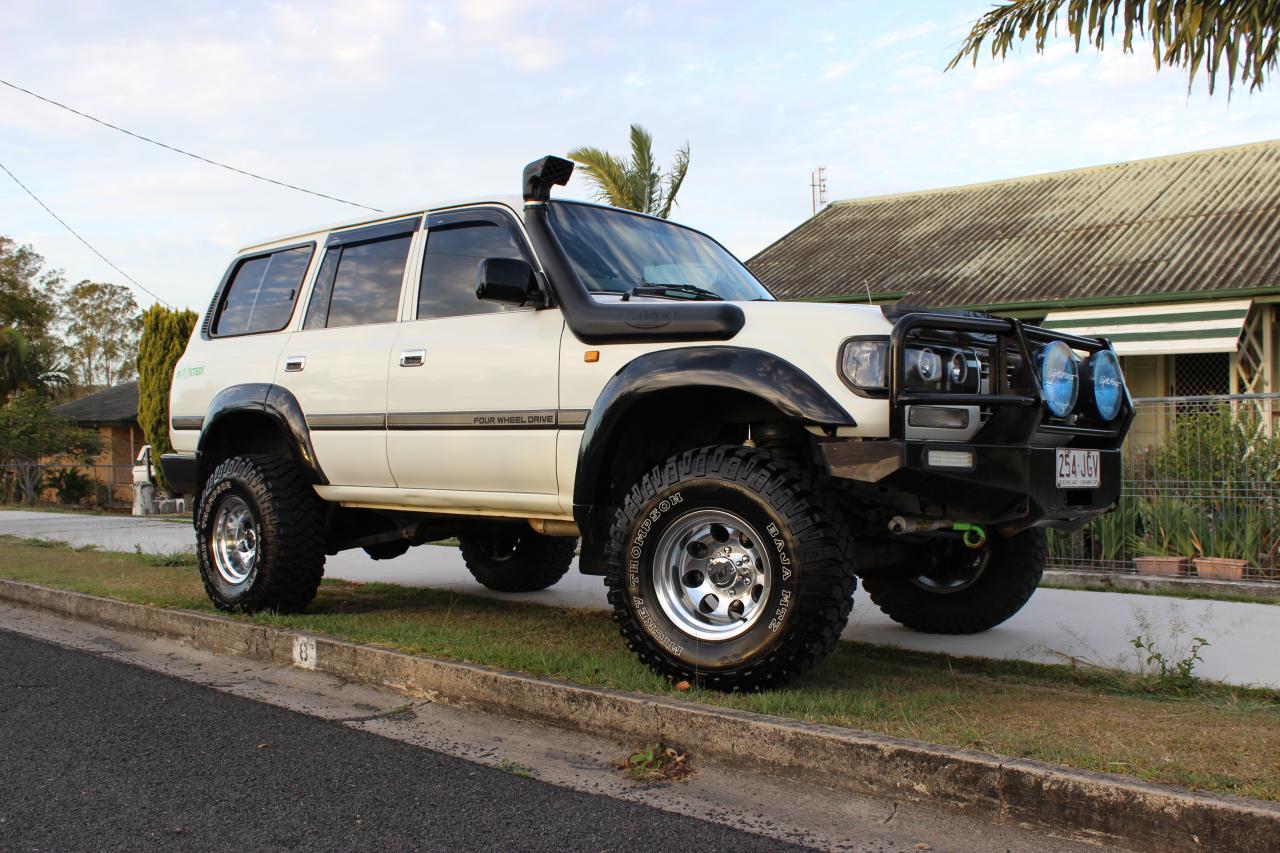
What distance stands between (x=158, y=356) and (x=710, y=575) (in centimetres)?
1965

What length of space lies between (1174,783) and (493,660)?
283cm

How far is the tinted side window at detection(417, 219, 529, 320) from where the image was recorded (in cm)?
538

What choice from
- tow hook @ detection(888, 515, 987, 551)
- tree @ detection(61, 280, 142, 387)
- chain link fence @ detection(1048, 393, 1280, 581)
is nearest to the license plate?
tow hook @ detection(888, 515, 987, 551)

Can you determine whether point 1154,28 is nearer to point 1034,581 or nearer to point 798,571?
point 1034,581

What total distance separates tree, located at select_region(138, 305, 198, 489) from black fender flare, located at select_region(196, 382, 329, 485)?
16148 mm

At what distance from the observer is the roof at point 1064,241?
13.9m

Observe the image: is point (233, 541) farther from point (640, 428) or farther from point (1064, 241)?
point (1064, 241)

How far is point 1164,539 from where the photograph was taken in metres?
8.33

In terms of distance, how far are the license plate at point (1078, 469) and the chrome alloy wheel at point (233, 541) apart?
14.6 ft

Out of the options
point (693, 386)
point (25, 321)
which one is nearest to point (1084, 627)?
point (693, 386)

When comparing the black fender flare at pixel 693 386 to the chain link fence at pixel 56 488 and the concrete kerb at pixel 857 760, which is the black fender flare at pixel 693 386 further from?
the chain link fence at pixel 56 488

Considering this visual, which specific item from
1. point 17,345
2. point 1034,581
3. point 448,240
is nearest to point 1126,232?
point 1034,581

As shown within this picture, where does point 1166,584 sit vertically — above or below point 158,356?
below

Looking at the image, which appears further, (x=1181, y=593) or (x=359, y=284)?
(x=1181, y=593)
